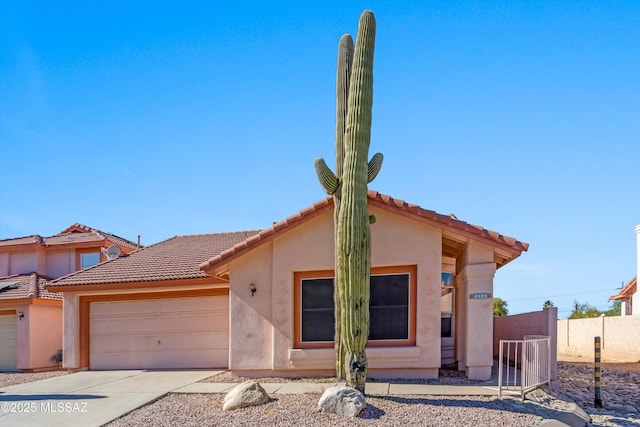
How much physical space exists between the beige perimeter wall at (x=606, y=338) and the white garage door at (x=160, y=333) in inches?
628

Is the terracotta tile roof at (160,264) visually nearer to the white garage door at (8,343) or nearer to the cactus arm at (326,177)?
the white garage door at (8,343)

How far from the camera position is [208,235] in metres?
18.5

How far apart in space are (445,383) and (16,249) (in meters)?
19.6

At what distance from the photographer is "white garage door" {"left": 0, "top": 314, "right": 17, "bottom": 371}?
16047 mm

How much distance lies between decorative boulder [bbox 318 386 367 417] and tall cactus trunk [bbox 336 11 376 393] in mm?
498

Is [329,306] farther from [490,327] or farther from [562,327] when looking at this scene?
[562,327]

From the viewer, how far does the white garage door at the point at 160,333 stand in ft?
43.6

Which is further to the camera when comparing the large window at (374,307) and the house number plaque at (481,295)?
the large window at (374,307)

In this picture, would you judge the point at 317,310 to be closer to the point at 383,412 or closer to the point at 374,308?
the point at 374,308

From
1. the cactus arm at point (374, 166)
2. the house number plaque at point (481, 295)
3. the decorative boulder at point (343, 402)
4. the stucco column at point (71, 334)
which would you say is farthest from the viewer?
the stucco column at point (71, 334)

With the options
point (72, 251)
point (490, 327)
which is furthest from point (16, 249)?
point (490, 327)

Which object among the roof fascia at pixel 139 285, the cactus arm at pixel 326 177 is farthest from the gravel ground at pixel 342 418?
the roof fascia at pixel 139 285

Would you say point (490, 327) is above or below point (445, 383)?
above

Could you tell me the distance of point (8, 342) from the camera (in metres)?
16.2
